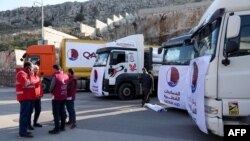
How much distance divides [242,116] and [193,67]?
2047 millimetres

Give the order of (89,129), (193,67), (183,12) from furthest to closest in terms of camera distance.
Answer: (183,12) → (89,129) → (193,67)

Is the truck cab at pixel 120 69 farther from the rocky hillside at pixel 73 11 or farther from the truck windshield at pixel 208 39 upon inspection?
the rocky hillside at pixel 73 11

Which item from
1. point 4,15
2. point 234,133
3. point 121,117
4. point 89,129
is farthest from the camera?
point 4,15

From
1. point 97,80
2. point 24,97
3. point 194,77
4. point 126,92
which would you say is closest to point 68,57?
point 97,80

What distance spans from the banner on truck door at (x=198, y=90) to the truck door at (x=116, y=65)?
10.1 m

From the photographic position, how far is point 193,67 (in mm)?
9273

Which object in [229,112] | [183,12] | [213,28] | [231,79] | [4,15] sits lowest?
[229,112]

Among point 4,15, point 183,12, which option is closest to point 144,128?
point 183,12

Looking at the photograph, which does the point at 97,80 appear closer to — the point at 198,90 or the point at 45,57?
the point at 45,57

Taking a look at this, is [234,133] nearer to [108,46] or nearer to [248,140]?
[248,140]

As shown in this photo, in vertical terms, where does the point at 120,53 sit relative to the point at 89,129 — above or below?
above

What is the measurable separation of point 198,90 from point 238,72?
98 centimetres

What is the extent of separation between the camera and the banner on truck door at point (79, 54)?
82.7 feet

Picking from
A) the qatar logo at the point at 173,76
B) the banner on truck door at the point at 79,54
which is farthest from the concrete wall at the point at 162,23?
the qatar logo at the point at 173,76
